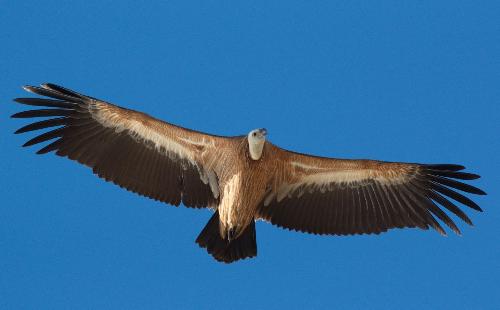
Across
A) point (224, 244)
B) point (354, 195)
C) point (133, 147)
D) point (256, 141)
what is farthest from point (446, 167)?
point (133, 147)

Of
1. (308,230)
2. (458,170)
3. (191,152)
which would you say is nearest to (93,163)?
(191,152)

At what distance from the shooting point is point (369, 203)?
11453 millimetres

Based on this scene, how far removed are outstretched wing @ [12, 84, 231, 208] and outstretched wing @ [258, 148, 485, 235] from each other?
804 millimetres

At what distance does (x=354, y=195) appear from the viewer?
11.5 metres

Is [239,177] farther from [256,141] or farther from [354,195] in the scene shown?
[354,195]

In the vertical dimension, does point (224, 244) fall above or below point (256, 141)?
below

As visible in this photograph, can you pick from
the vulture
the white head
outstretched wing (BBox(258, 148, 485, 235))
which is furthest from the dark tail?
the white head

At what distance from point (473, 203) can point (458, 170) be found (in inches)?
16.0

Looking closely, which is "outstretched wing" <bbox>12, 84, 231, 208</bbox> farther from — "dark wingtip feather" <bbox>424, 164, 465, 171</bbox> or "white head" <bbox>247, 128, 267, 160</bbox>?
"dark wingtip feather" <bbox>424, 164, 465, 171</bbox>

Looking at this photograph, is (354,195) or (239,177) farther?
(354,195)

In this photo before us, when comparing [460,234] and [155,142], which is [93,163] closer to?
[155,142]

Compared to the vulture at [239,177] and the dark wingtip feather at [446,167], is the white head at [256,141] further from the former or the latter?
the dark wingtip feather at [446,167]

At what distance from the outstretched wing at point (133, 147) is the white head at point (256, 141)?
1.29 ft

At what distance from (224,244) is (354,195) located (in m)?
1.69
